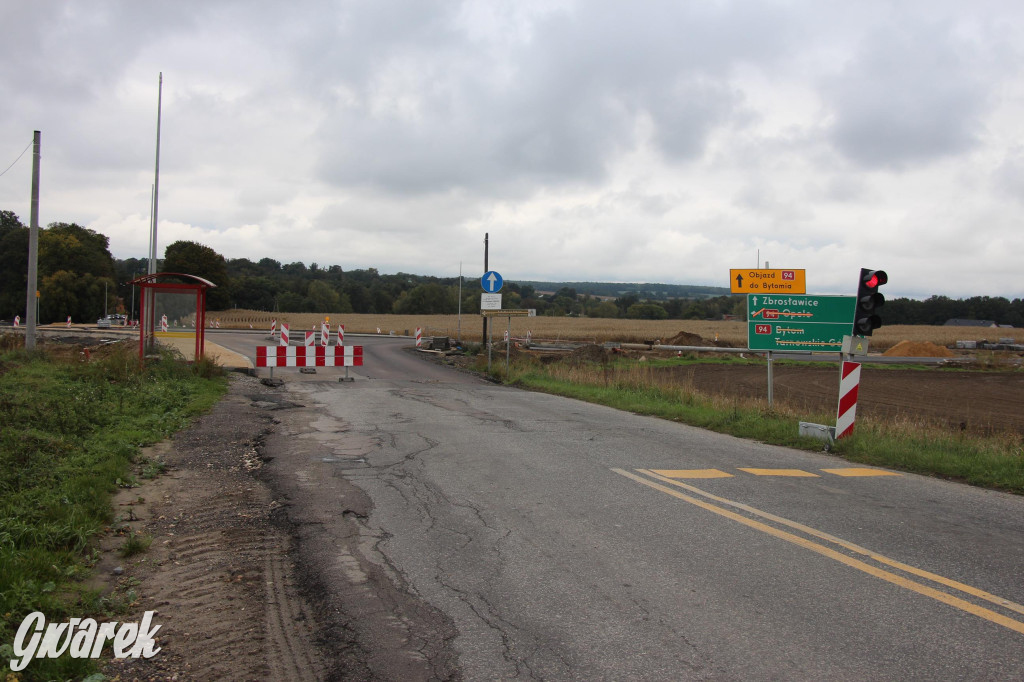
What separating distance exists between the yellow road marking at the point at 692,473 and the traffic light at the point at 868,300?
4135 millimetres

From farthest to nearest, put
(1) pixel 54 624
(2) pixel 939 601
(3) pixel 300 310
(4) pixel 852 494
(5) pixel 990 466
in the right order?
(3) pixel 300 310
(5) pixel 990 466
(4) pixel 852 494
(2) pixel 939 601
(1) pixel 54 624

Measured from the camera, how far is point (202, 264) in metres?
91.1

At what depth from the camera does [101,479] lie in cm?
732

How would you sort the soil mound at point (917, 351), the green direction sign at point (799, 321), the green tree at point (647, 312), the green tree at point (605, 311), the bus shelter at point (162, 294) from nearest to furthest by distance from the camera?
the green direction sign at point (799, 321)
the bus shelter at point (162, 294)
the soil mound at point (917, 351)
the green tree at point (647, 312)
the green tree at point (605, 311)

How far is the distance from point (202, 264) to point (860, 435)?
300 ft

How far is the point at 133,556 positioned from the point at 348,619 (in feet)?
7.22

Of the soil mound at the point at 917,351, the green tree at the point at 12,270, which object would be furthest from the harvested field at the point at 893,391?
the green tree at the point at 12,270

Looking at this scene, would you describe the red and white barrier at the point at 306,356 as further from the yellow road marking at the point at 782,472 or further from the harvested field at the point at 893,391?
the yellow road marking at the point at 782,472

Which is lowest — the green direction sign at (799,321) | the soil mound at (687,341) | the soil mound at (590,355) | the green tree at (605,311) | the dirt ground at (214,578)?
the dirt ground at (214,578)

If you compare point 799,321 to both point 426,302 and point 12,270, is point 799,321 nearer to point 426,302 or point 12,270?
point 12,270

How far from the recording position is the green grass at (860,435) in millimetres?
9250

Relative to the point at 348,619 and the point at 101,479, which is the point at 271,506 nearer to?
the point at 101,479

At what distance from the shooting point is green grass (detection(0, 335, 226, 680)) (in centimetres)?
452

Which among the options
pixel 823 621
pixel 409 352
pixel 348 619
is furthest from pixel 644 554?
pixel 409 352
